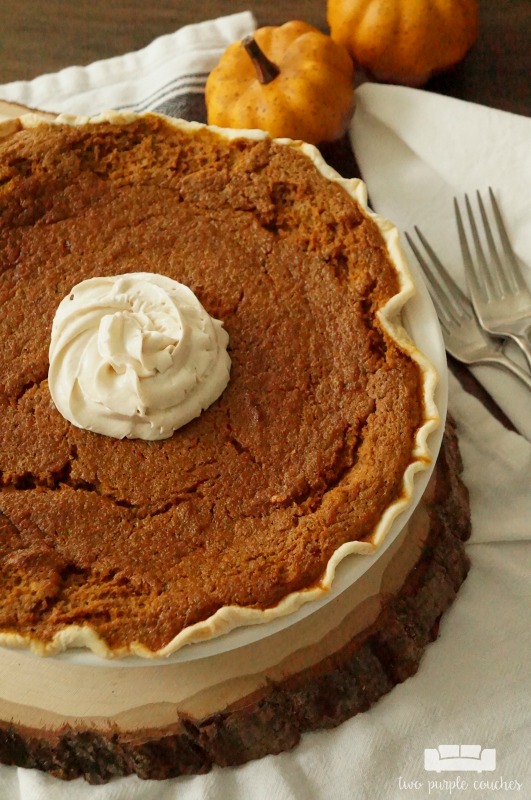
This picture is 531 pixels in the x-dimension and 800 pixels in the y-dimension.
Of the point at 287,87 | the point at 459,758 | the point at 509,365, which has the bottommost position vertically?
the point at 459,758

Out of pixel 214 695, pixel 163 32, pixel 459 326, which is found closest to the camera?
pixel 214 695

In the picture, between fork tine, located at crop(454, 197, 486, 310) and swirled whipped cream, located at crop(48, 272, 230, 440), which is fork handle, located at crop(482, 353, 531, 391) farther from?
swirled whipped cream, located at crop(48, 272, 230, 440)

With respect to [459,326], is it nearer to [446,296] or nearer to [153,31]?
[446,296]

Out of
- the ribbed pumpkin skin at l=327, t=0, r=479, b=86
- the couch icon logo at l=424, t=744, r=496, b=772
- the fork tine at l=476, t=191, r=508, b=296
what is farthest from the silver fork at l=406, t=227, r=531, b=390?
the couch icon logo at l=424, t=744, r=496, b=772

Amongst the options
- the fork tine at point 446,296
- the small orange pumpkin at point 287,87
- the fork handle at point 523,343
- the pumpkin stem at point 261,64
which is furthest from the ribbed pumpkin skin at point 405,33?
the fork handle at point 523,343

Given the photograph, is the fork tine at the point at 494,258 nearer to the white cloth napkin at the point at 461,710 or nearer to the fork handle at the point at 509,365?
the white cloth napkin at the point at 461,710

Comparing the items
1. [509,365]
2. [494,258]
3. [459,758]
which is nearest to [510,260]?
[494,258]

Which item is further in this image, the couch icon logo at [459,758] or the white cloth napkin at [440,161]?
the white cloth napkin at [440,161]
